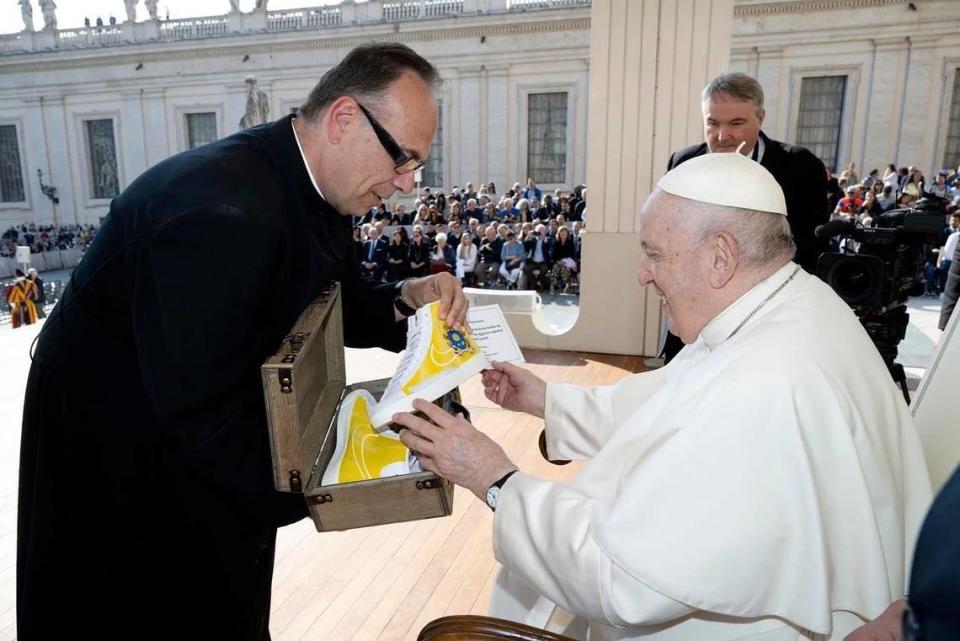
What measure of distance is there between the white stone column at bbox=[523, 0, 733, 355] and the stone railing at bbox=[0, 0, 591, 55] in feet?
58.9

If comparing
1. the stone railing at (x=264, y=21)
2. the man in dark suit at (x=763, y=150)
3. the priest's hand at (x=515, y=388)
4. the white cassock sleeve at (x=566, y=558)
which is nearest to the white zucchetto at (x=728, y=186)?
the white cassock sleeve at (x=566, y=558)

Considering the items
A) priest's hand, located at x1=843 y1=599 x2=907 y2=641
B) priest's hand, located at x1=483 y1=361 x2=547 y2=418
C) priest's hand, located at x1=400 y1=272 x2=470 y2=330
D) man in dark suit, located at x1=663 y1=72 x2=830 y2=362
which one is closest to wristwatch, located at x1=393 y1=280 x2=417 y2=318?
priest's hand, located at x1=400 y1=272 x2=470 y2=330

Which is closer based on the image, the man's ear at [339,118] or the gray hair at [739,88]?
the man's ear at [339,118]

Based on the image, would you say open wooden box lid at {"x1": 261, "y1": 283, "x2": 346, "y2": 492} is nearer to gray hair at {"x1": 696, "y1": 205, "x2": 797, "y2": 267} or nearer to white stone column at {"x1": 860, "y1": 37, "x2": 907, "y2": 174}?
gray hair at {"x1": 696, "y1": 205, "x2": 797, "y2": 267}

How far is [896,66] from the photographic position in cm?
1766

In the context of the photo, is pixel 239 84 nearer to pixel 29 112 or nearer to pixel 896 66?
pixel 29 112

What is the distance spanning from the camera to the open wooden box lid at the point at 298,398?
1.13m

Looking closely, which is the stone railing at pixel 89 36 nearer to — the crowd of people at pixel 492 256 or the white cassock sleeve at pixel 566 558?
the crowd of people at pixel 492 256

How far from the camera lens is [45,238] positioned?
26.1m

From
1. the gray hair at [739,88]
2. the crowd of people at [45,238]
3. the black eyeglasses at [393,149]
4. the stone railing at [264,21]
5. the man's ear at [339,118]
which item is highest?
the stone railing at [264,21]

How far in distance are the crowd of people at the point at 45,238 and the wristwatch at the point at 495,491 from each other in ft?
86.9

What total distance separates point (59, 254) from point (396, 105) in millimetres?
27630

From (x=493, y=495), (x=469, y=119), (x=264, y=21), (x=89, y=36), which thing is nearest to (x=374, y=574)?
(x=493, y=495)

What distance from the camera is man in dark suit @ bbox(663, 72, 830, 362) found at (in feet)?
10.6
